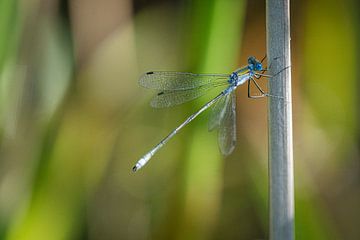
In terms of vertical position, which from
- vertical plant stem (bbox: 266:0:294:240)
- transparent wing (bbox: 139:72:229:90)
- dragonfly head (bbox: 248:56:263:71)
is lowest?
vertical plant stem (bbox: 266:0:294:240)

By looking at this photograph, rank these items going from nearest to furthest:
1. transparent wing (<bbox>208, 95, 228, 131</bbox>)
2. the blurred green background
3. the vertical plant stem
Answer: the vertical plant stem
the blurred green background
transparent wing (<bbox>208, 95, 228, 131</bbox>)

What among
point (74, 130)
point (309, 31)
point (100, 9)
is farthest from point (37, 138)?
point (309, 31)

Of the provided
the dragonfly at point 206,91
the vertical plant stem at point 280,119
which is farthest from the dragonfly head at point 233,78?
the vertical plant stem at point 280,119

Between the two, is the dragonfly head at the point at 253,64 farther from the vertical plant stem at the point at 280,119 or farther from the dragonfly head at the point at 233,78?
the vertical plant stem at the point at 280,119

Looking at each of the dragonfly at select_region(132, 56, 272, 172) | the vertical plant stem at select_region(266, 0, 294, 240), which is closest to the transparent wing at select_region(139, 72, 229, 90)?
the dragonfly at select_region(132, 56, 272, 172)

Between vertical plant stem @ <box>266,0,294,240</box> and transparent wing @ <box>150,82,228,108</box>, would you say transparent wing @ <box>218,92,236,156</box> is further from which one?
vertical plant stem @ <box>266,0,294,240</box>

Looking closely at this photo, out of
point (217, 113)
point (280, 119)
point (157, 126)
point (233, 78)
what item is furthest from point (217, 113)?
point (280, 119)

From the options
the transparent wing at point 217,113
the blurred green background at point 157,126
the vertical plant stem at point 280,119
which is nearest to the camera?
the vertical plant stem at point 280,119

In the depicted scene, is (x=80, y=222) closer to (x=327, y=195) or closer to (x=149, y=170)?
(x=149, y=170)
